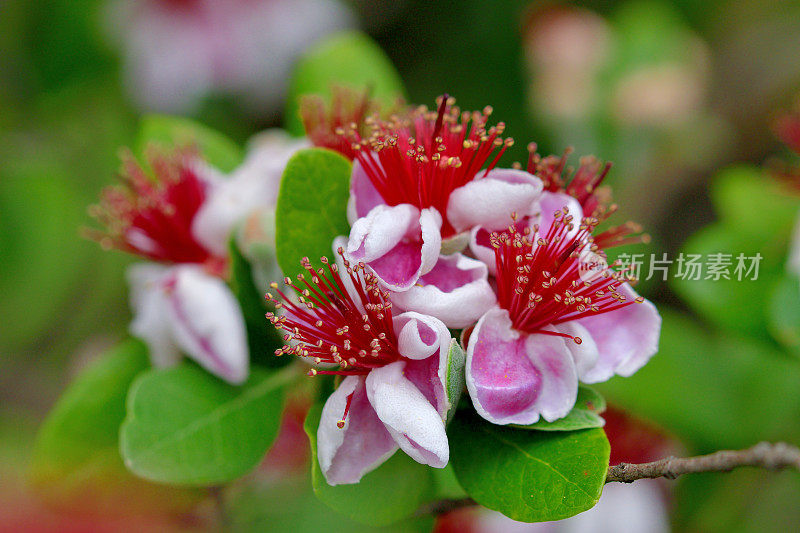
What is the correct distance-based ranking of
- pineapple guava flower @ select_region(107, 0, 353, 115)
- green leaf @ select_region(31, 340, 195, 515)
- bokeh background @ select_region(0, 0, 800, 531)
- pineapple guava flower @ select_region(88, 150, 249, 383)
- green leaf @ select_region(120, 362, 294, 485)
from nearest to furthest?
green leaf @ select_region(120, 362, 294, 485)
pineapple guava flower @ select_region(88, 150, 249, 383)
green leaf @ select_region(31, 340, 195, 515)
bokeh background @ select_region(0, 0, 800, 531)
pineapple guava flower @ select_region(107, 0, 353, 115)

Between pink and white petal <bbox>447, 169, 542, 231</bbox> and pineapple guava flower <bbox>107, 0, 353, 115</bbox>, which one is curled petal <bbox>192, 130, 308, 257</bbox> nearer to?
pink and white petal <bbox>447, 169, 542, 231</bbox>

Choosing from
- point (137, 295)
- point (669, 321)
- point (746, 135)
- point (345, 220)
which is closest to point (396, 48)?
point (746, 135)

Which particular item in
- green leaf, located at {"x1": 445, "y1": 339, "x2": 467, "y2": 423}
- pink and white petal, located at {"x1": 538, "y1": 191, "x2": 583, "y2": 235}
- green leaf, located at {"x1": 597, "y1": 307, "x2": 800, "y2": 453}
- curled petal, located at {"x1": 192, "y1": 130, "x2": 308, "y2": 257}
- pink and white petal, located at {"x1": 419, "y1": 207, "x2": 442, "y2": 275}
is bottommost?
green leaf, located at {"x1": 597, "y1": 307, "x2": 800, "y2": 453}

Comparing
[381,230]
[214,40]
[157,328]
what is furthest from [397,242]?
[214,40]

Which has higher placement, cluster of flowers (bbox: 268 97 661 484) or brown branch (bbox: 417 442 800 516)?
cluster of flowers (bbox: 268 97 661 484)

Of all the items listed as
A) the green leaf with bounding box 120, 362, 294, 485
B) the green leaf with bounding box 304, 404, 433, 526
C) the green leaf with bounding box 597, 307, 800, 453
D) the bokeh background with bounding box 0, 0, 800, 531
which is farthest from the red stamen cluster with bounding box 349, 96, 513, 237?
the bokeh background with bounding box 0, 0, 800, 531

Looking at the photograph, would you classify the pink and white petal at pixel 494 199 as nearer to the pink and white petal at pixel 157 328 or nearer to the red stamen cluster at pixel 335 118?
the red stamen cluster at pixel 335 118

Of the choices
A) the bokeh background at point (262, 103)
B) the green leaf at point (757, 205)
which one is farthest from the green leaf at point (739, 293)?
the bokeh background at point (262, 103)
